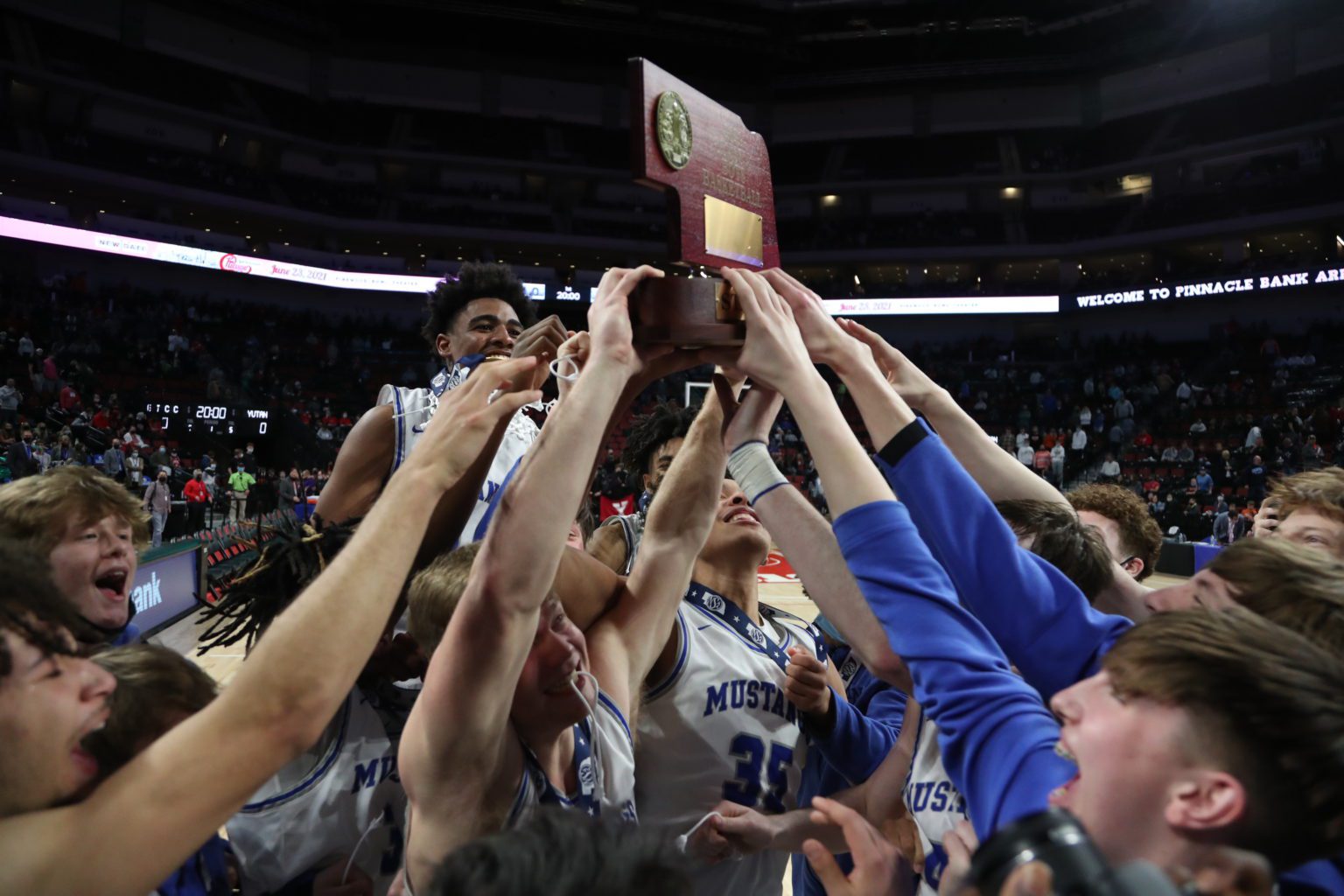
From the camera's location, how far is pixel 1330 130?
23.6m

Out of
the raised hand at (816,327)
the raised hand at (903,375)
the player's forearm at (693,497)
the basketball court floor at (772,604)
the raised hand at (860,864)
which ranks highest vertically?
the raised hand at (816,327)

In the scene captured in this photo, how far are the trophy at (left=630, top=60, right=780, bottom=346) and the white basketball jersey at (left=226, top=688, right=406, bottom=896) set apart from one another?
3.75 feet

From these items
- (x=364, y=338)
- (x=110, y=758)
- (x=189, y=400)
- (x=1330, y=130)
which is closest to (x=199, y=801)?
(x=110, y=758)

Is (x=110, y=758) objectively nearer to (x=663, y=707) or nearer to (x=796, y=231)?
(x=663, y=707)

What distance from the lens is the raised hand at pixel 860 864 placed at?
1456mm

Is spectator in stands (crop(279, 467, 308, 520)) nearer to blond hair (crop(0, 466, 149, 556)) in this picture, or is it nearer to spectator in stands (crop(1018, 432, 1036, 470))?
blond hair (crop(0, 466, 149, 556))

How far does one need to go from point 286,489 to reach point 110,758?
15.0 metres

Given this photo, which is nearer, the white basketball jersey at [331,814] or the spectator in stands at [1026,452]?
the white basketball jersey at [331,814]

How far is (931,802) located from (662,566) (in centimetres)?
79

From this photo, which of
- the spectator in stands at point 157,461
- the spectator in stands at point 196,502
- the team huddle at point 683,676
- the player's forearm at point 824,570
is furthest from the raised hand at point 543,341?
the spectator in stands at point 157,461

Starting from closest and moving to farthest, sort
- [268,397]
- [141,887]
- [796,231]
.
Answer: [141,887] → [268,397] → [796,231]

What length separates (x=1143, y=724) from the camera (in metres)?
1.01

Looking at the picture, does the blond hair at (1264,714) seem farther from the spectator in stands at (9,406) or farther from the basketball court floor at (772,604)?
the spectator in stands at (9,406)

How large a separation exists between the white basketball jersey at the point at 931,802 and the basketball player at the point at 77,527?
69.3 inches
